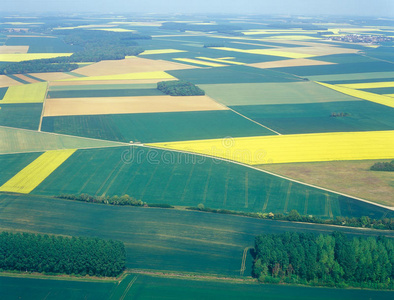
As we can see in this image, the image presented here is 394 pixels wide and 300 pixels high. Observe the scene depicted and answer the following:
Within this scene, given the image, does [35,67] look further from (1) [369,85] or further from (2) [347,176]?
(2) [347,176]

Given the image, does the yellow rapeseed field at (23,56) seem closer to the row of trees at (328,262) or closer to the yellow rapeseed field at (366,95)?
the yellow rapeseed field at (366,95)

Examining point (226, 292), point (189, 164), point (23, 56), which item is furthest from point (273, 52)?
point (226, 292)

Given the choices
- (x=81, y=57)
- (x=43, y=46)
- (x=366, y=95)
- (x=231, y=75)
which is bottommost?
(x=366, y=95)

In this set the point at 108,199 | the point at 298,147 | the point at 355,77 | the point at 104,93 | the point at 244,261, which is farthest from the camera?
the point at 355,77

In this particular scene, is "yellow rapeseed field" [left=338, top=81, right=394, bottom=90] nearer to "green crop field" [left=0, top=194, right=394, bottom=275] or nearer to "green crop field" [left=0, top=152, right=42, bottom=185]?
"green crop field" [left=0, top=194, right=394, bottom=275]

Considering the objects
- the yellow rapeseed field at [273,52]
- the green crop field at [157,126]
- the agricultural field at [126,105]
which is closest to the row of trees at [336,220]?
the green crop field at [157,126]

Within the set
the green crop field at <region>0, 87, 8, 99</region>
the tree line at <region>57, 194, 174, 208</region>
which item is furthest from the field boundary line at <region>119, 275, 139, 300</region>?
the green crop field at <region>0, 87, 8, 99</region>
